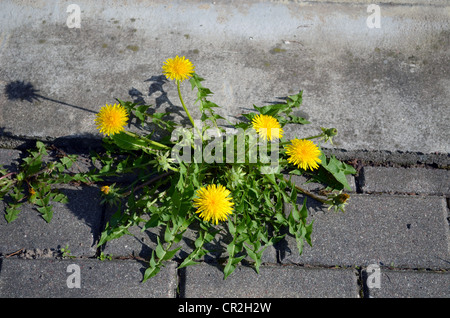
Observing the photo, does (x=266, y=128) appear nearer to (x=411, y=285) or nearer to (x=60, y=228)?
(x=411, y=285)

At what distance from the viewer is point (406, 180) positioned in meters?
2.47

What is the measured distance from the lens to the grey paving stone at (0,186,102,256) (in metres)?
2.22

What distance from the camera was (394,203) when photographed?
2.40 m

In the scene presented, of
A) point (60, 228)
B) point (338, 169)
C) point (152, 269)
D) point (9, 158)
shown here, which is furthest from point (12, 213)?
point (338, 169)

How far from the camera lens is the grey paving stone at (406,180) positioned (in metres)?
2.44

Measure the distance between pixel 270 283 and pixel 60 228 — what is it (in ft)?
4.00

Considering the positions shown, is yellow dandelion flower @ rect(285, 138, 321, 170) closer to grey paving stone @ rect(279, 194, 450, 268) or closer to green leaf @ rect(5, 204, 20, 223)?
grey paving stone @ rect(279, 194, 450, 268)

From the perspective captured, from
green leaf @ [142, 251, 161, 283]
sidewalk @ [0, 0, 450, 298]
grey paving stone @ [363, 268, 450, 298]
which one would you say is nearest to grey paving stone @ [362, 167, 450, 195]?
sidewalk @ [0, 0, 450, 298]

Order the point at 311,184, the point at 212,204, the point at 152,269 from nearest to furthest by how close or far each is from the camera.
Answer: the point at 212,204
the point at 152,269
the point at 311,184

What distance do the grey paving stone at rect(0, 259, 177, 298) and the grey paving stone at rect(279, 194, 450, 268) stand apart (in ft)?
2.36

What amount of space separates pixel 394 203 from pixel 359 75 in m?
0.90

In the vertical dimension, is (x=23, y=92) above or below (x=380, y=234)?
above

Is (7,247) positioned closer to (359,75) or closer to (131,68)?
(131,68)
